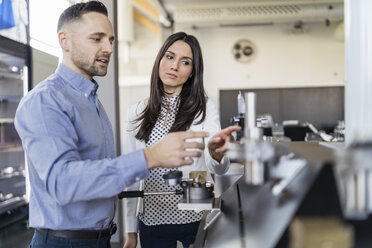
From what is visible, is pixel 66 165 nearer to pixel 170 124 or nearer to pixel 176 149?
pixel 176 149

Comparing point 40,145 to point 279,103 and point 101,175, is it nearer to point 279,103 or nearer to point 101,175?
point 101,175

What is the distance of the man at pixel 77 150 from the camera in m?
0.90

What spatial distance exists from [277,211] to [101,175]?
0.45 meters

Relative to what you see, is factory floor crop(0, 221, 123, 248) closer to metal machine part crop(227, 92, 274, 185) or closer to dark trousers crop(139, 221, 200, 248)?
dark trousers crop(139, 221, 200, 248)

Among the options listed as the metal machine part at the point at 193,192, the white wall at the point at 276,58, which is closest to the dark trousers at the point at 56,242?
the metal machine part at the point at 193,192

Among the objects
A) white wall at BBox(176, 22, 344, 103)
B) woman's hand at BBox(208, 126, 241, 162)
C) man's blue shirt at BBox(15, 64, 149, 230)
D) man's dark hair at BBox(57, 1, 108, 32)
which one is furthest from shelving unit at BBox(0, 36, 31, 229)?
white wall at BBox(176, 22, 344, 103)

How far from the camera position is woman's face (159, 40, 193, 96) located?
1661 mm

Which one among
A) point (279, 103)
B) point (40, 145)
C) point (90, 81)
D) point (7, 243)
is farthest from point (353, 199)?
point (279, 103)

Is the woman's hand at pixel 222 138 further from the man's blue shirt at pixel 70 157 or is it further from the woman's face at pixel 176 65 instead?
the woman's face at pixel 176 65

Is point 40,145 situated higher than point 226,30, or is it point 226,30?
point 226,30

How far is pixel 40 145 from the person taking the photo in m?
0.94

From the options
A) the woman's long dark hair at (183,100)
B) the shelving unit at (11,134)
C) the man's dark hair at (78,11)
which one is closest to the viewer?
the man's dark hair at (78,11)

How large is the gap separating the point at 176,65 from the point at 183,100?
17 cm

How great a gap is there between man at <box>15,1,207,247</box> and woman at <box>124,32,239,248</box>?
0.30 metres
